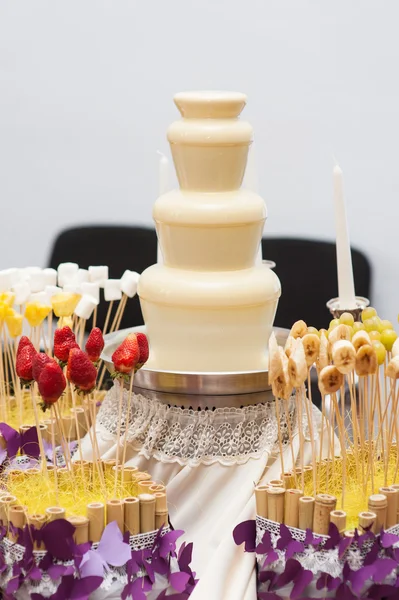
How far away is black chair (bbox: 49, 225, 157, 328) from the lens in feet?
10.6

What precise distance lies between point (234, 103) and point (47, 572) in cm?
76

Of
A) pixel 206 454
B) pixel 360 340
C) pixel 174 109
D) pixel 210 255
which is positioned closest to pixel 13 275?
pixel 210 255

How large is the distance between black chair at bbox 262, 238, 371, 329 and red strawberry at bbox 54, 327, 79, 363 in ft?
Result: 6.07

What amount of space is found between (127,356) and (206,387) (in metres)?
0.21

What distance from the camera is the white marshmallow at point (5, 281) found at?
1.60m

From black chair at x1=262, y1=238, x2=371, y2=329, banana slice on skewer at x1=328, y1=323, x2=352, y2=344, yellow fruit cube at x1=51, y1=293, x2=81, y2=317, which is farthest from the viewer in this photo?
black chair at x1=262, y1=238, x2=371, y2=329

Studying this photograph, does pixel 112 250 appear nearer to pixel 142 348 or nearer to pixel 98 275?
pixel 98 275

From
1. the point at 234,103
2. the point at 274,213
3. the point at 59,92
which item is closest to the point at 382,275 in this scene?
the point at 274,213

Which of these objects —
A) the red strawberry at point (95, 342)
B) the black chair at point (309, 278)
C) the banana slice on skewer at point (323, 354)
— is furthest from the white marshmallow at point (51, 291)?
the black chair at point (309, 278)

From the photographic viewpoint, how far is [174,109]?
3480 mm

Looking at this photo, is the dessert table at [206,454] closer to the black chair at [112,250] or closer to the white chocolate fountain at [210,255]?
the white chocolate fountain at [210,255]

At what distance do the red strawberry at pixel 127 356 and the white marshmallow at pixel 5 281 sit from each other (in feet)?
1.54

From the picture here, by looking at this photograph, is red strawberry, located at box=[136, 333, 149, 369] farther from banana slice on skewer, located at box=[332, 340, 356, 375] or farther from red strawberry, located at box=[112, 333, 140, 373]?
banana slice on skewer, located at box=[332, 340, 356, 375]

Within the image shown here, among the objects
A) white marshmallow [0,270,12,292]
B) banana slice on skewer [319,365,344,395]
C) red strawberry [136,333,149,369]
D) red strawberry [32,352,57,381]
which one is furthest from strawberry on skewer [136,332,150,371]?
white marshmallow [0,270,12,292]
